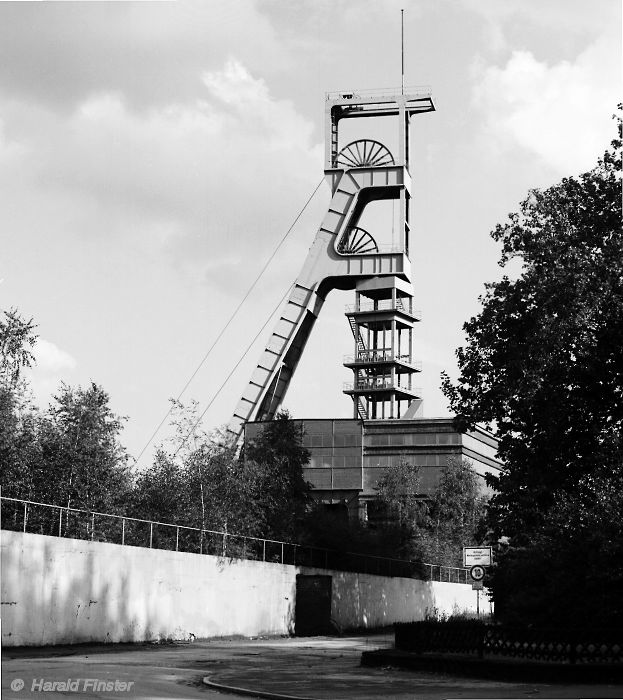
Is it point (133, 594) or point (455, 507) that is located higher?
point (455, 507)

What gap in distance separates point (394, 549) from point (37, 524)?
37182 mm

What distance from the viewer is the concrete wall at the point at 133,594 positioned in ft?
105

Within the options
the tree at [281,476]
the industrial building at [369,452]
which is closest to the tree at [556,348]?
the tree at [281,476]

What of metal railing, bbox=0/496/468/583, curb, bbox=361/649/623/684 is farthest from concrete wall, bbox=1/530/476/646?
curb, bbox=361/649/623/684

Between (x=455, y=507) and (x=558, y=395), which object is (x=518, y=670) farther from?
(x=455, y=507)

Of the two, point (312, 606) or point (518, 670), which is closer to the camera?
point (518, 670)

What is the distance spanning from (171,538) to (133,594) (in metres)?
5.97

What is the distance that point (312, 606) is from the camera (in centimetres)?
4988

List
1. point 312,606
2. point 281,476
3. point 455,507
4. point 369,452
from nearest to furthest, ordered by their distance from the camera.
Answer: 1. point 312,606
2. point 281,476
3. point 455,507
4. point 369,452

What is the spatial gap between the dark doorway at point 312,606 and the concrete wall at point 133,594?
551 mm

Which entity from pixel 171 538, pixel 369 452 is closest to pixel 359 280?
pixel 369 452

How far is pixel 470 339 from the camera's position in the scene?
132 feet

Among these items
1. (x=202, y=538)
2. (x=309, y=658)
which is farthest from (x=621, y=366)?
(x=202, y=538)

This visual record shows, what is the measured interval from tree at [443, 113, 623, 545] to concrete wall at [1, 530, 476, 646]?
11368mm
